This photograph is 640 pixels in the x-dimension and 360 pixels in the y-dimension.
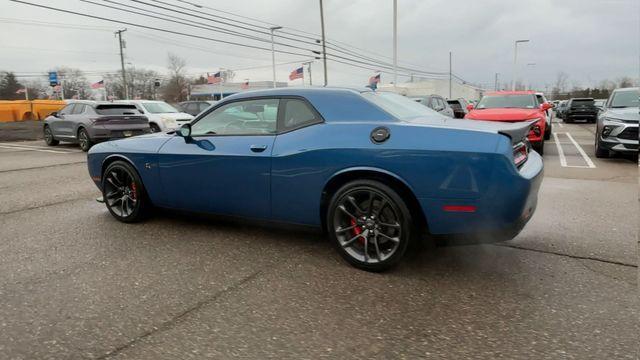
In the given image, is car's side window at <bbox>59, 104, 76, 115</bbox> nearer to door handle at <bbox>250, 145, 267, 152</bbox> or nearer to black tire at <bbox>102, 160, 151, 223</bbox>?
black tire at <bbox>102, 160, 151, 223</bbox>

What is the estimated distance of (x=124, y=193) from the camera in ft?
16.1

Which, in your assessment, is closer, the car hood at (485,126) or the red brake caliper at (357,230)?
the car hood at (485,126)

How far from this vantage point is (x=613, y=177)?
7688mm

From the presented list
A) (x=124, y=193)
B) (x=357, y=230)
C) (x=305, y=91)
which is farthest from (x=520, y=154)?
(x=124, y=193)

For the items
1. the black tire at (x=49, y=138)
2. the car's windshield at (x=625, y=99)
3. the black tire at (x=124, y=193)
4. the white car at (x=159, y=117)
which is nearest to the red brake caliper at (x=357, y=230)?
the black tire at (x=124, y=193)

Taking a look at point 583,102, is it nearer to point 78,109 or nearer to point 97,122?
point 97,122

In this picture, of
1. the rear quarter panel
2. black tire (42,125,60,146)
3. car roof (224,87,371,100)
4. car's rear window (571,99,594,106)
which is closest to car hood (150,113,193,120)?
black tire (42,125,60,146)

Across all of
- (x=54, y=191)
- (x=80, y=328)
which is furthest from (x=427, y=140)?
(x=54, y=191)

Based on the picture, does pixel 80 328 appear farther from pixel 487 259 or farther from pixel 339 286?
pixel 487 259

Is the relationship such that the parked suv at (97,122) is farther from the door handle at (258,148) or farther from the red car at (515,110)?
the door handle at (258,148)

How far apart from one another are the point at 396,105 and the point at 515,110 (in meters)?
7.32

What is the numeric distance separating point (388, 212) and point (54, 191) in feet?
19.2

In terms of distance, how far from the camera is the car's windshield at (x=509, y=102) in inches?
446

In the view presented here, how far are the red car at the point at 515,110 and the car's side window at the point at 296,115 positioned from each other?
23.3ft
